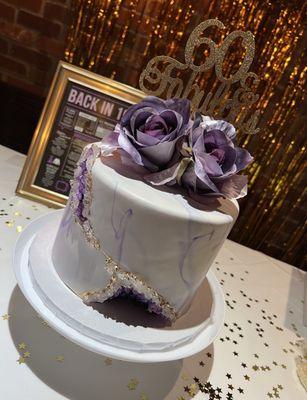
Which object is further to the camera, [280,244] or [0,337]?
[280,244]

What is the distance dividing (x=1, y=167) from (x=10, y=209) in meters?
0.25

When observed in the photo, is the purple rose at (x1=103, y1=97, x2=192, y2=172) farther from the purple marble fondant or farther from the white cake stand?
the white cake stand

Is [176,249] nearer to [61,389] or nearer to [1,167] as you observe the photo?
[61,389]

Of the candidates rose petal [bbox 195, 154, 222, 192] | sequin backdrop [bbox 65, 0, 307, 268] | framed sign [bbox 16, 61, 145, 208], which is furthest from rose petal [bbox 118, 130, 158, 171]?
sequin backdrop [bbox 65, 0, 307, 268]

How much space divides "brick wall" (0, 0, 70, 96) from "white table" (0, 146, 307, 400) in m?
0.70

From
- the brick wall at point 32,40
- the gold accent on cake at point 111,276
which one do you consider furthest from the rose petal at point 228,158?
the brick wall at point 32,40

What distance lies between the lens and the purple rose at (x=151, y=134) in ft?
2.33

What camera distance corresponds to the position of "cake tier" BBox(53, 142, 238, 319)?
689 millimetres

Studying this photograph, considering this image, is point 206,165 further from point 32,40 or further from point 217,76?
point 32,40

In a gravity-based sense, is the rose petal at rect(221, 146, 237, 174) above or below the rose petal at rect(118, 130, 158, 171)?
above

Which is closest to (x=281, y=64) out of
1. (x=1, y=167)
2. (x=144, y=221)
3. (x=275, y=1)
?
A: (x=275, y=1)

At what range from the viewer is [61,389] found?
73 cm

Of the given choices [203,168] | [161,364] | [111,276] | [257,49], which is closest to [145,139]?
[203,168]

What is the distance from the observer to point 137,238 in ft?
2.30
